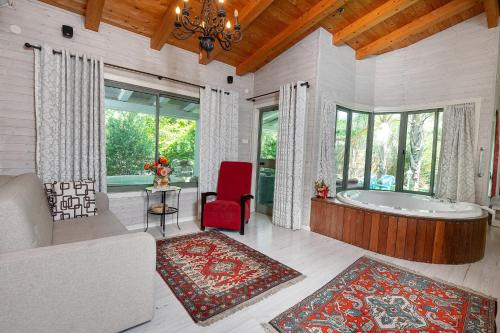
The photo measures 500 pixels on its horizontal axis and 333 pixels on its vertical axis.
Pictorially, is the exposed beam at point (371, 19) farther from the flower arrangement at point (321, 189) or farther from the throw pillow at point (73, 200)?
the throw pillow at point (73, 200)

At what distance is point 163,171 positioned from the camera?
321cm

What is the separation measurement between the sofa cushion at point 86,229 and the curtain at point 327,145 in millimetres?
2864

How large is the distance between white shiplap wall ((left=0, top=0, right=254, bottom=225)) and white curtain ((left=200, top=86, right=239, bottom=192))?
0.62 metres

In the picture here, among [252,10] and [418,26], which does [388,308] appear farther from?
[418,26]

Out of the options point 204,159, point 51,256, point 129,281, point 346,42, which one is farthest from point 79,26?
point 346,42

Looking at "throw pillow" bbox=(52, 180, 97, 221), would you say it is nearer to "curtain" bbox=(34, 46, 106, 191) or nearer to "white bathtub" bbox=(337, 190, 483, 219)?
"curtain" bbox=(34, 46, 106, 191)

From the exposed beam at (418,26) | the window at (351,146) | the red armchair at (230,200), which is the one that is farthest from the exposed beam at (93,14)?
the exposed beam at (418,26)

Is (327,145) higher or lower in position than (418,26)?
lower

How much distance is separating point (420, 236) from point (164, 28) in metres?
4.04

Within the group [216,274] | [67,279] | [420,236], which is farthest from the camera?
[420,236]

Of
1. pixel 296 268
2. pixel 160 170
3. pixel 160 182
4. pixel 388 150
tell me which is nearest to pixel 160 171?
pixel 160 170

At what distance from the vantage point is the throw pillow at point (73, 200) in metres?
2.39

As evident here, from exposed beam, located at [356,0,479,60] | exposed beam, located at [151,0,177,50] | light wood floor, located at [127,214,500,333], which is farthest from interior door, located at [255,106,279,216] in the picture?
exposed beam, located at [151,0,177,50]

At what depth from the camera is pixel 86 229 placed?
2098 mm
